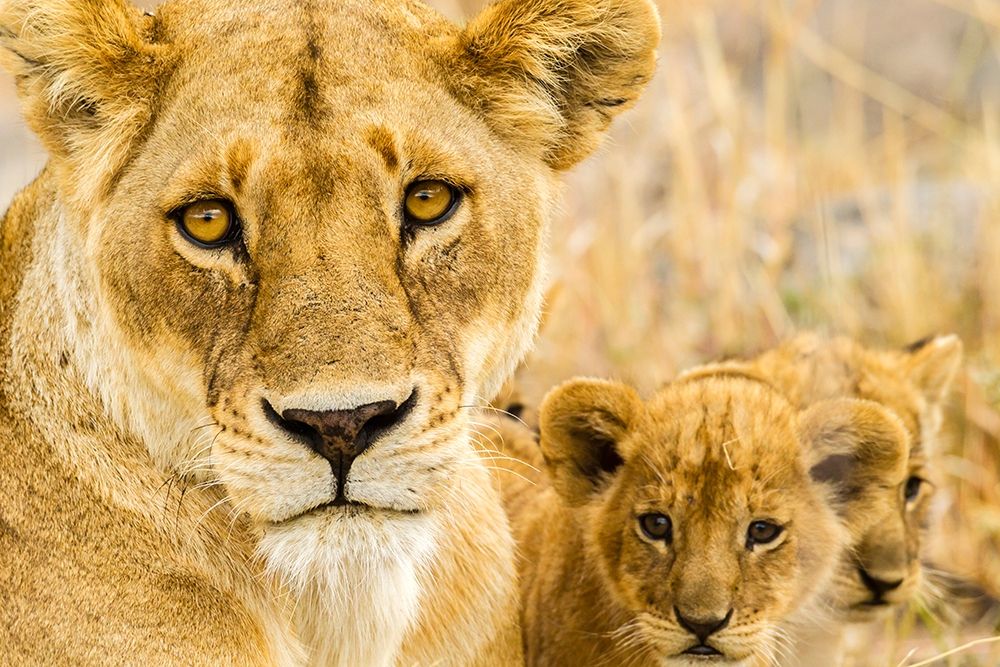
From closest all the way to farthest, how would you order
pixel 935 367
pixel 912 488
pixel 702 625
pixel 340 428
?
pixel 340 428, pixel 702 625, pixel 912 488, pixel 935 367

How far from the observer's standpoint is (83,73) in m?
2.72

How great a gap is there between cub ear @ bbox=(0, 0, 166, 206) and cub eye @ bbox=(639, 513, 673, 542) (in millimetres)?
1367

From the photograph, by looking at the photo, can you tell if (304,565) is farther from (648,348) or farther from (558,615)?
(648,348)

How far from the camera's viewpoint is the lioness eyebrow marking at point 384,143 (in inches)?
104

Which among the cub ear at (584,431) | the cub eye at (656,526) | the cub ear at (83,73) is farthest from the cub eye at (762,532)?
the cub ear at (83,73)

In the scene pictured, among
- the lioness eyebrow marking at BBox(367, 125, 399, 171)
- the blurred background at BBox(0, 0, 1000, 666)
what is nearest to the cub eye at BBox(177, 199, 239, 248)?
the lioness eyebrow marking at BBox(367, 125, 399, 171)

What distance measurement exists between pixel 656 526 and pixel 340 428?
3.74 ft

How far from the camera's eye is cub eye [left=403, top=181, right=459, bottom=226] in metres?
2.71

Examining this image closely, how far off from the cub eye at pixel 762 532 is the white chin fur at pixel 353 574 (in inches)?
28.7

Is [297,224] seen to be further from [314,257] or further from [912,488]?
[912,488]

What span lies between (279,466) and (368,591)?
43 centimetres

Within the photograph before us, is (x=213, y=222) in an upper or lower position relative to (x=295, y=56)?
lower

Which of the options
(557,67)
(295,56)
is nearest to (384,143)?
(295,56)

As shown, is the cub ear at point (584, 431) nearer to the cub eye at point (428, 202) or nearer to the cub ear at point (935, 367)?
the cub eye at point (428, 202)
